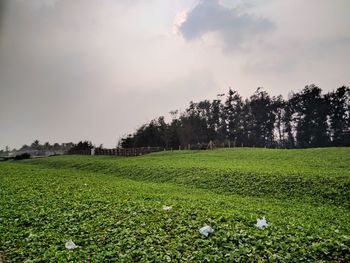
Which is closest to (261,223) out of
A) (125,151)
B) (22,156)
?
(125,151)

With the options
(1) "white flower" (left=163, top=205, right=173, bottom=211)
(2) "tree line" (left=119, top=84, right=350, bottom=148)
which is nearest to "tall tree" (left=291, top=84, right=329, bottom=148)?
(2) "tree line" (left=119, top=84, right=350, bottom=148)

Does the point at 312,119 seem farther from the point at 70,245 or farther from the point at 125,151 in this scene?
the point at 70,245

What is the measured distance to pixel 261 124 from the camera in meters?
64.6

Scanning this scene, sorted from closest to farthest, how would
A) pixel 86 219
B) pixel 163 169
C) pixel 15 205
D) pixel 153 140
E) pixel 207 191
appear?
pixel 86 219 < pixel 15 205 < pixel 207 191 < pixel 163 169 < pixel 153 140

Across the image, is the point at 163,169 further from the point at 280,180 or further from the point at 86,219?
the point at 86,219

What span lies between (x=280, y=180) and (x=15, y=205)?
1130 centimetres

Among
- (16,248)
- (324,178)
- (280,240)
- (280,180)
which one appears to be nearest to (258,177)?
(280,180)

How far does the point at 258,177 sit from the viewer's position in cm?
1589

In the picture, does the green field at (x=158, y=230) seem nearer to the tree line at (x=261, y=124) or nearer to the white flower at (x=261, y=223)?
the white flower at (x=261, y=223)

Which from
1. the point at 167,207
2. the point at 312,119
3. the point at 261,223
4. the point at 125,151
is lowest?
the point at 261,223

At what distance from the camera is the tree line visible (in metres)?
55.4

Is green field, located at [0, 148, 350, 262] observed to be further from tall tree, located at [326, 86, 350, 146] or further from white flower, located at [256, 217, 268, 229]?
tall tree, located at [326, 86, 350, 146]

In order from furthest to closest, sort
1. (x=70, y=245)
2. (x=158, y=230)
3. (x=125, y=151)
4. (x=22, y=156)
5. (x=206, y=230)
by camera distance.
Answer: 1. (x=22, y=156)
2. (x=125, y=151)
3. (x=158, y=230)
4. (x=206, y=230)
5. (x=70, y=245)

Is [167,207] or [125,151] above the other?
[125,151]
